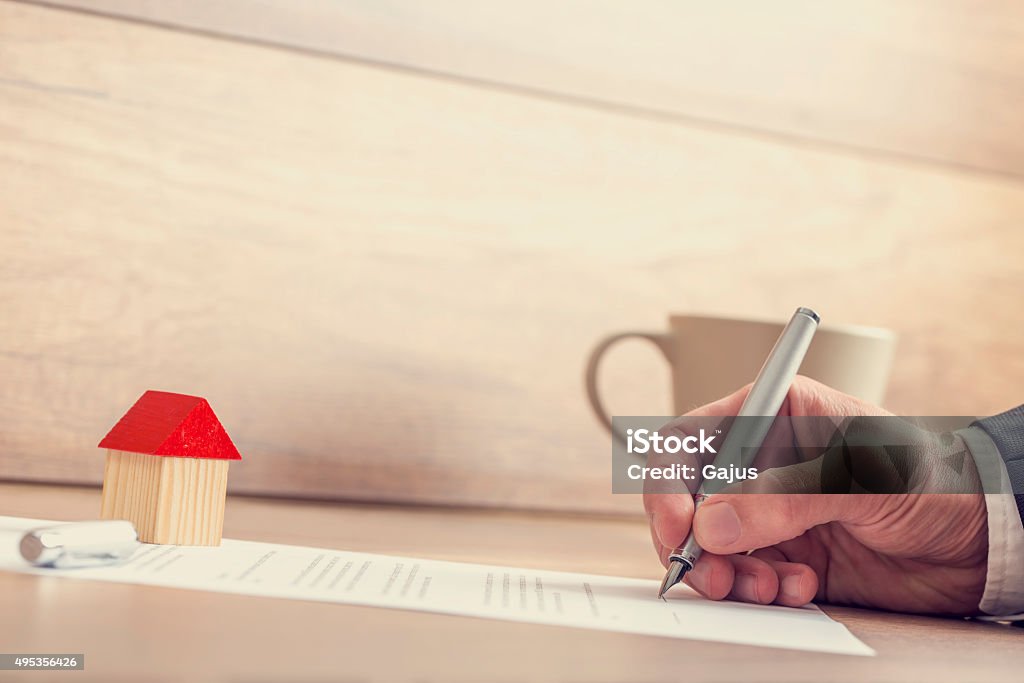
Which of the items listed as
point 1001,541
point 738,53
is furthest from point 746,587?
point 738,53

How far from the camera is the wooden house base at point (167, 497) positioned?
1.47 ft

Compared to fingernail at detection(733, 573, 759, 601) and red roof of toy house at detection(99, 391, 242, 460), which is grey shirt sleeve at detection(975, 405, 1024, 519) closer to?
fingernail at detection(733, 573, 759, 601)

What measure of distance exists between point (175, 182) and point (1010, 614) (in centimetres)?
64

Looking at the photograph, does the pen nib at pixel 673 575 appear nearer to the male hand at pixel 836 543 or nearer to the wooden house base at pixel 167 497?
the male hand at pixel 836 543

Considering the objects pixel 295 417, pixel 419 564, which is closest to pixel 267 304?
pixel 295 417

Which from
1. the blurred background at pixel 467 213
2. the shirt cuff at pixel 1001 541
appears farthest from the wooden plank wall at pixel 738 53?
the shirt cuff at pixel 1001 541

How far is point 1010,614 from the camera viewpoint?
1.58ft

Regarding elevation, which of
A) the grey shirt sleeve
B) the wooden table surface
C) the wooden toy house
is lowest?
the wooden table surface

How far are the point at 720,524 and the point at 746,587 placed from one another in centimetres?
5

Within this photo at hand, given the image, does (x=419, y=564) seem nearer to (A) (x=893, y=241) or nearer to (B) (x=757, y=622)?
(B) (x=757, y=622)

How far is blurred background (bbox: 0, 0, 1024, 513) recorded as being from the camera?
0.72 m

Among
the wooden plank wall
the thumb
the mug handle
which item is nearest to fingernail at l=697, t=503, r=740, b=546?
the thumb

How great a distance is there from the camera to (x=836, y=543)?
0.52m

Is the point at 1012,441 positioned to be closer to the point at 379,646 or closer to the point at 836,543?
the point at 836,543
